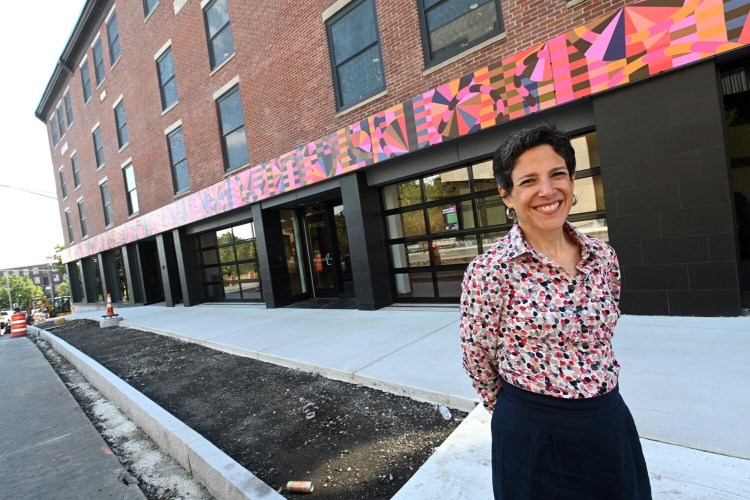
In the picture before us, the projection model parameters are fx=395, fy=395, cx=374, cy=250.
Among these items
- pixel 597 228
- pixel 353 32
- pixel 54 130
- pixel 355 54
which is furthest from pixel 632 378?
pixel 54 130

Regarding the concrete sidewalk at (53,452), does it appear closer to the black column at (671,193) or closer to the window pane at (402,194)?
the black column at (671,193)

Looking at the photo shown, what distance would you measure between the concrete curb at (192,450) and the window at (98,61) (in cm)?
1875

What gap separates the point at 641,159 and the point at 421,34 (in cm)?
429

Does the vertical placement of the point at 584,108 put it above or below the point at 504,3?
below

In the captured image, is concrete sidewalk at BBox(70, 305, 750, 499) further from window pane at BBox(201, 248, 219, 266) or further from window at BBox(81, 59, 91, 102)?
window at BBox(81, 59, 91, 102)

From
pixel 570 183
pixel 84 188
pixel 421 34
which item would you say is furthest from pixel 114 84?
pixel 570 183

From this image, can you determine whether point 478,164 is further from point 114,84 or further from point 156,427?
point 114,84

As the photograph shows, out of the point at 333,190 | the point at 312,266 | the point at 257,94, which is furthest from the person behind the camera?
the point at 312,266

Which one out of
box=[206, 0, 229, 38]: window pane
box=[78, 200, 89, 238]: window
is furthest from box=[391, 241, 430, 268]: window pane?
box=[78, 200, 89, 238]: window

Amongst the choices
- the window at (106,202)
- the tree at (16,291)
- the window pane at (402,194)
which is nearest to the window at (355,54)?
the window pane at (402,194)

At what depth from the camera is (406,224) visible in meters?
8.51

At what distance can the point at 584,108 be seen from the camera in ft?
18.5

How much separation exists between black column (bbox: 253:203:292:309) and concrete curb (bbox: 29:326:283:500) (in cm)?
549

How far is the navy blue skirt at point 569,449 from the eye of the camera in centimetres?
132
